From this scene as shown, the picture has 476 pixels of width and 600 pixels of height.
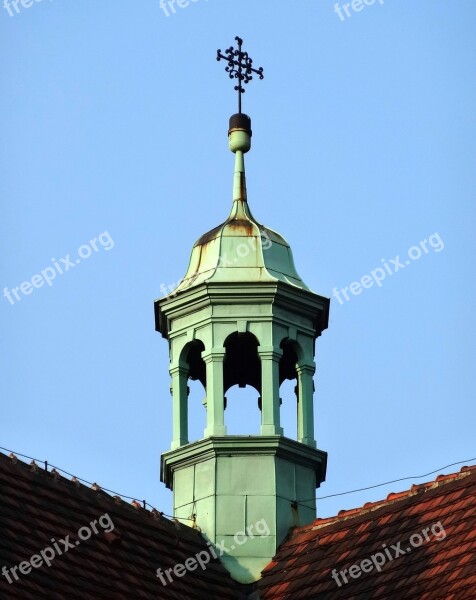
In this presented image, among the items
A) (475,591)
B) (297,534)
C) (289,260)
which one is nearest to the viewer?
(475,591)

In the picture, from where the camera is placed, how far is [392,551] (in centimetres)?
3675

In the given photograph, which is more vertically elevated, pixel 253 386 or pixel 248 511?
pixel 253 386

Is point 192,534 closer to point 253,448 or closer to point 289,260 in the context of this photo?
point 253,448

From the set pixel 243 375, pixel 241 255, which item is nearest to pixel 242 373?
pixel 243 375

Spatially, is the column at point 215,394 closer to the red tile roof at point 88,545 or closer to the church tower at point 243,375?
the church tower at point 243,375

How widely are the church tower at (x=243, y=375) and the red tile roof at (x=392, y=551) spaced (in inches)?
29.4

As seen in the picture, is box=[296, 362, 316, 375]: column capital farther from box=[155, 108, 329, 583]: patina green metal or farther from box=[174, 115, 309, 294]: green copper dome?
box=[174, 115, 309, 294]: green copper dome

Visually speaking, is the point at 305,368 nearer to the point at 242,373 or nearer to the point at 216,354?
the point at 242,373

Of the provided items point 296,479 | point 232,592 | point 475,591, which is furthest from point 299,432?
point 475,591

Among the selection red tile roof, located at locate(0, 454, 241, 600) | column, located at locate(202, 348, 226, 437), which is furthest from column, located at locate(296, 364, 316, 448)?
red tile roof, located at locate(0, 454, 241, 600)

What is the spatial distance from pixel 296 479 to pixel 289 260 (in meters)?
3.83

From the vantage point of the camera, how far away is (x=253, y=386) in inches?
1647

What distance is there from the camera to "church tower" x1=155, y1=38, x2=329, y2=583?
39250 millimetres

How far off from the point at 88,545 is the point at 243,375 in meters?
6.27
